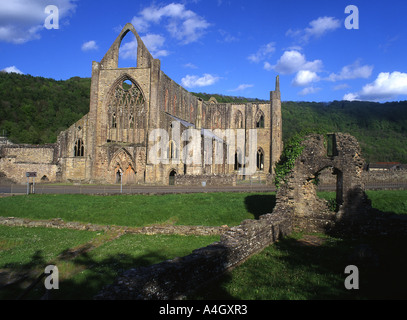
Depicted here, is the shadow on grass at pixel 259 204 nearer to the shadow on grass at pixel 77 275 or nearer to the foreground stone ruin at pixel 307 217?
the foreground stone ruin at pixel 307 217

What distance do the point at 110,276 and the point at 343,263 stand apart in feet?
22.0

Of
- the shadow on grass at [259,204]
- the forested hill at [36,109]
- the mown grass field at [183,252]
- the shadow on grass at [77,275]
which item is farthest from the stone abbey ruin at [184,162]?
the forested hill at [36,109]

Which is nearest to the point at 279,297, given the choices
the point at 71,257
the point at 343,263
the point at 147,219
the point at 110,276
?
the point at 343,263

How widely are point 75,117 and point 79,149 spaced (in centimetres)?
4760

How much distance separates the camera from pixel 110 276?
8.46 m

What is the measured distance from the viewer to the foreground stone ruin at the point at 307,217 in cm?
710

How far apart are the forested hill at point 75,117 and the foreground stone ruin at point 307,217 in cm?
5283

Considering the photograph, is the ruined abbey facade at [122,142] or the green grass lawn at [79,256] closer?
the green grass lawn at [79,256]

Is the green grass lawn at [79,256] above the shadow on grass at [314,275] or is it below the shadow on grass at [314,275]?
below

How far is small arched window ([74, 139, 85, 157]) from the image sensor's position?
119 feet

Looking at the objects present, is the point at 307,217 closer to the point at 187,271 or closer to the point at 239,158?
the point at 187,271

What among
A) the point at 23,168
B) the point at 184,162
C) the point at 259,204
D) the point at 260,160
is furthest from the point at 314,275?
the point at 260,160

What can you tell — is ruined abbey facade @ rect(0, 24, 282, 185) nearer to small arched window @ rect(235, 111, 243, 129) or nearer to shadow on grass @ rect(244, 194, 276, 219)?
shadow on grass @ rect(244, 194, 276, 219)

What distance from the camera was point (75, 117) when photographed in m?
79.1
